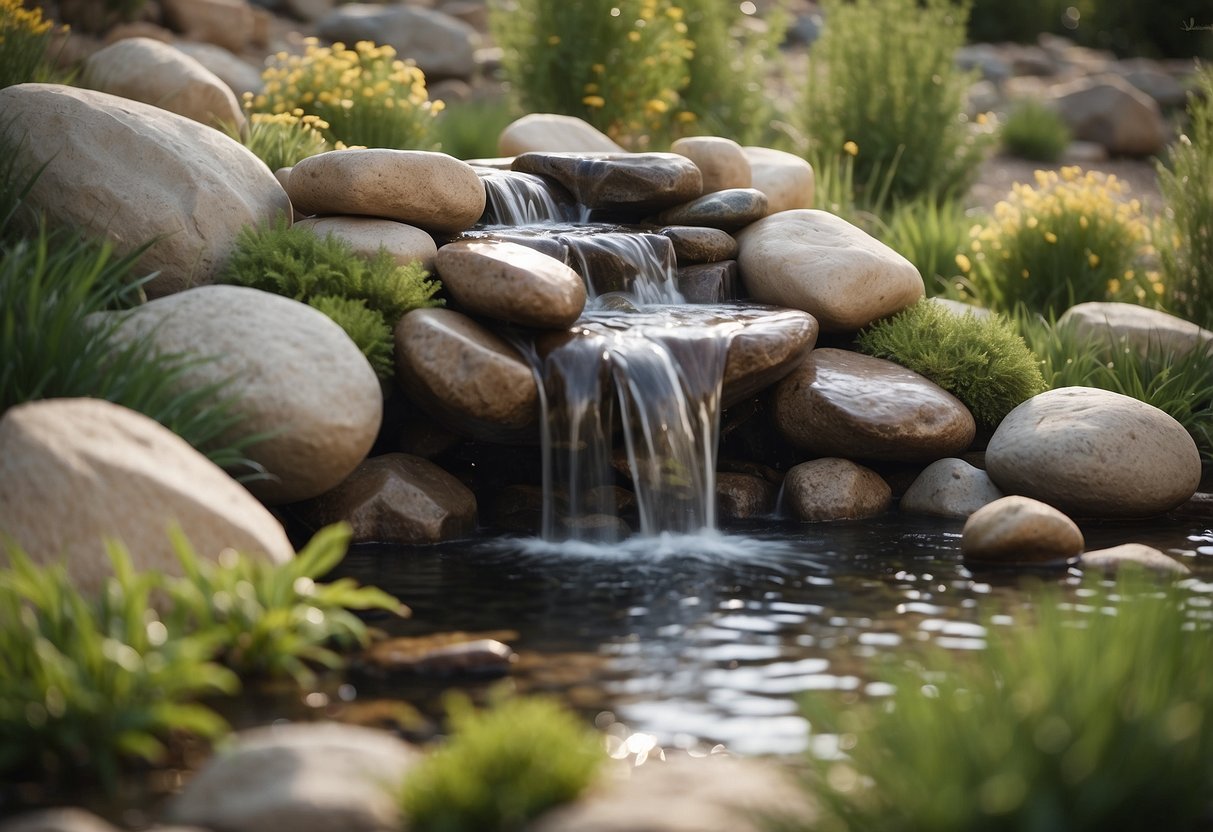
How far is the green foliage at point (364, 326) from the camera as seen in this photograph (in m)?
6.13

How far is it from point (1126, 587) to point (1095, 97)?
1515 cm

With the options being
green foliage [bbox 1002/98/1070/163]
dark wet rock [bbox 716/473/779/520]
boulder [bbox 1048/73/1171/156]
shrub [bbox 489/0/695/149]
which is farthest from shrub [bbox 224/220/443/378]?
boulder [bbox 1048/73/1171/156]

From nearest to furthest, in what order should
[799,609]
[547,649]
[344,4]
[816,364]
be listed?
[547,649] → [799,609] → [816,364] → [344,4]

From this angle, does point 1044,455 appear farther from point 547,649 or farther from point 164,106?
point 164,106

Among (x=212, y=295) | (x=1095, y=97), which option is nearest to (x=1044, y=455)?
(x=212, y=295)

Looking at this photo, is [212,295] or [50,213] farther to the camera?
[50,213]

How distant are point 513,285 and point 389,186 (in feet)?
3.59

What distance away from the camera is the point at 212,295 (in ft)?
18.9

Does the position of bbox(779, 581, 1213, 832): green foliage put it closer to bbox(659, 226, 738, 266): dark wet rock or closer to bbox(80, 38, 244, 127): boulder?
bbox(659, 226, 738, 266): dark wet rock

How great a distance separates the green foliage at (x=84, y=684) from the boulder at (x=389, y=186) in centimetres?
368

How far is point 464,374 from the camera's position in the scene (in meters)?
6.16

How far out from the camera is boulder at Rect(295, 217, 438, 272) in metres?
6.80

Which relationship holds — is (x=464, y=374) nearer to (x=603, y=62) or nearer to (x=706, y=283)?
(x=706, y=283)

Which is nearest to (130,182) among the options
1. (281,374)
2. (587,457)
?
(281,374)
